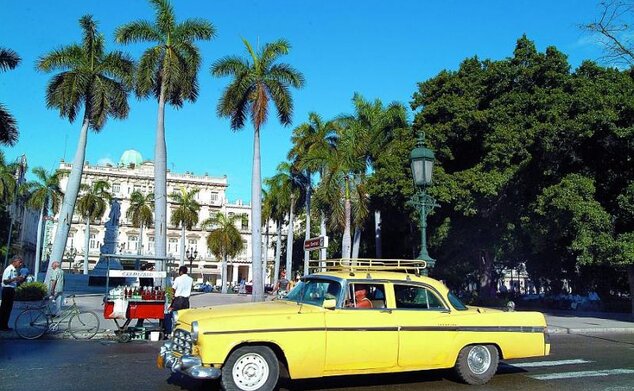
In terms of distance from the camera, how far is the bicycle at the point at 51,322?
41.0 ft

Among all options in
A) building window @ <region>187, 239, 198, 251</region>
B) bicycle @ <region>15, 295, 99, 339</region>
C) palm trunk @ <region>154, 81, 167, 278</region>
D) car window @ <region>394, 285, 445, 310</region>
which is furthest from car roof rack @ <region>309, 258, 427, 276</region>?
building window @ <region>187, 239, 198, 251</region>

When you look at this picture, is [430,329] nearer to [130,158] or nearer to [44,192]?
[44,192]

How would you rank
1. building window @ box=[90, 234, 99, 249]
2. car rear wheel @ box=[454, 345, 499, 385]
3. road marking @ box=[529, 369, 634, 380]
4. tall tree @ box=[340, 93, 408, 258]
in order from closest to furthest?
1. car rear wheel @ box=[454, 345, 499, 385]
2. road marking @ box=[529, 369, 634, 380]
3. tall tree @ box=[340, 93, 408, 258]
4. building window @ box=[90, 234, 99, 249]

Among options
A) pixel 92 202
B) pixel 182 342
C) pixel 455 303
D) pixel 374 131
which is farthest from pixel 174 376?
pixel 92 202

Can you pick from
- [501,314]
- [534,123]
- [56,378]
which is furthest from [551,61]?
[56,378]

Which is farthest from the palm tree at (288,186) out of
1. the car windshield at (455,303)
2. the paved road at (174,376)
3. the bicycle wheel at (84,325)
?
the car windshield at (455,303)

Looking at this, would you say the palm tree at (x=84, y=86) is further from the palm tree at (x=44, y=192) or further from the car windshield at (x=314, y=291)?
the palm tree at (x=44, y=192)

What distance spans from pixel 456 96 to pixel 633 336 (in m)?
15.8

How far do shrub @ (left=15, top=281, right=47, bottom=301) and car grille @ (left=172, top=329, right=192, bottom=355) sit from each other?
63.4 feet

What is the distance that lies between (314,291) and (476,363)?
2650 millimetres

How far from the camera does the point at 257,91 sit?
27281mm

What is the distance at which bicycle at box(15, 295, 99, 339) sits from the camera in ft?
41.0

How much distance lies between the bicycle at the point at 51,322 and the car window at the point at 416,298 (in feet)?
27.3

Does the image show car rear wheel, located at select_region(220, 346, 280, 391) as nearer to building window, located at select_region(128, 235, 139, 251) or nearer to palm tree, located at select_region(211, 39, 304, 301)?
palm tree, located at select_region(211, 39, 304, 301)
